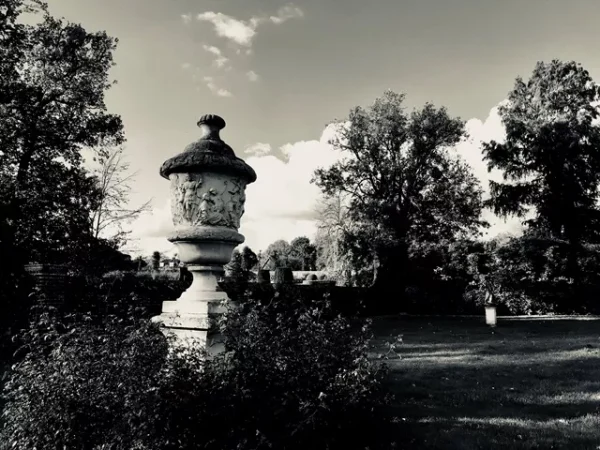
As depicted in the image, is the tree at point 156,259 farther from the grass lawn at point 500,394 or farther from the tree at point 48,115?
the grass lawn at point 500,394

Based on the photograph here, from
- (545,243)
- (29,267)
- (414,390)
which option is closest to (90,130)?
(29,267)

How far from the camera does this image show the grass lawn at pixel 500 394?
13.0 ft

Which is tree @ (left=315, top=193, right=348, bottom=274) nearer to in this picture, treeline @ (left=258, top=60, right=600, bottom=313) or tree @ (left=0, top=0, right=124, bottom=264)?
treeline @ (left=258, top=60, right=600, bottom=313)

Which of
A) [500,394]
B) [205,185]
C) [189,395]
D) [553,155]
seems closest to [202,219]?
[205,185]

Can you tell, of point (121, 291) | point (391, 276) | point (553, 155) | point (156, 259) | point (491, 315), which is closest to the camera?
point (121, 291)

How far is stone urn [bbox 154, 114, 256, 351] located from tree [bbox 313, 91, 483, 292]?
760 inches

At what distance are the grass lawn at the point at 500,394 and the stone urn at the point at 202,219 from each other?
91.4 inches

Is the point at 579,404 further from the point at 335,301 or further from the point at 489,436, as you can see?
the point at 335,301

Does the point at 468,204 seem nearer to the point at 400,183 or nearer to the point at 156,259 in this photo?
the point at 400,183

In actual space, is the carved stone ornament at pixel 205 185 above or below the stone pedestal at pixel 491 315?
above

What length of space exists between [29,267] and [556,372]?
1009cm

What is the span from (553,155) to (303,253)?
5949cm

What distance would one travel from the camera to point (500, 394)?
18.1 ft

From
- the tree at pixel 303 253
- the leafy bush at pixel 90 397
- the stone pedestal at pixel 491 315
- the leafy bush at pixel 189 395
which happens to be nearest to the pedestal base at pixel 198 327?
the leafy bush at pixel 189 395
